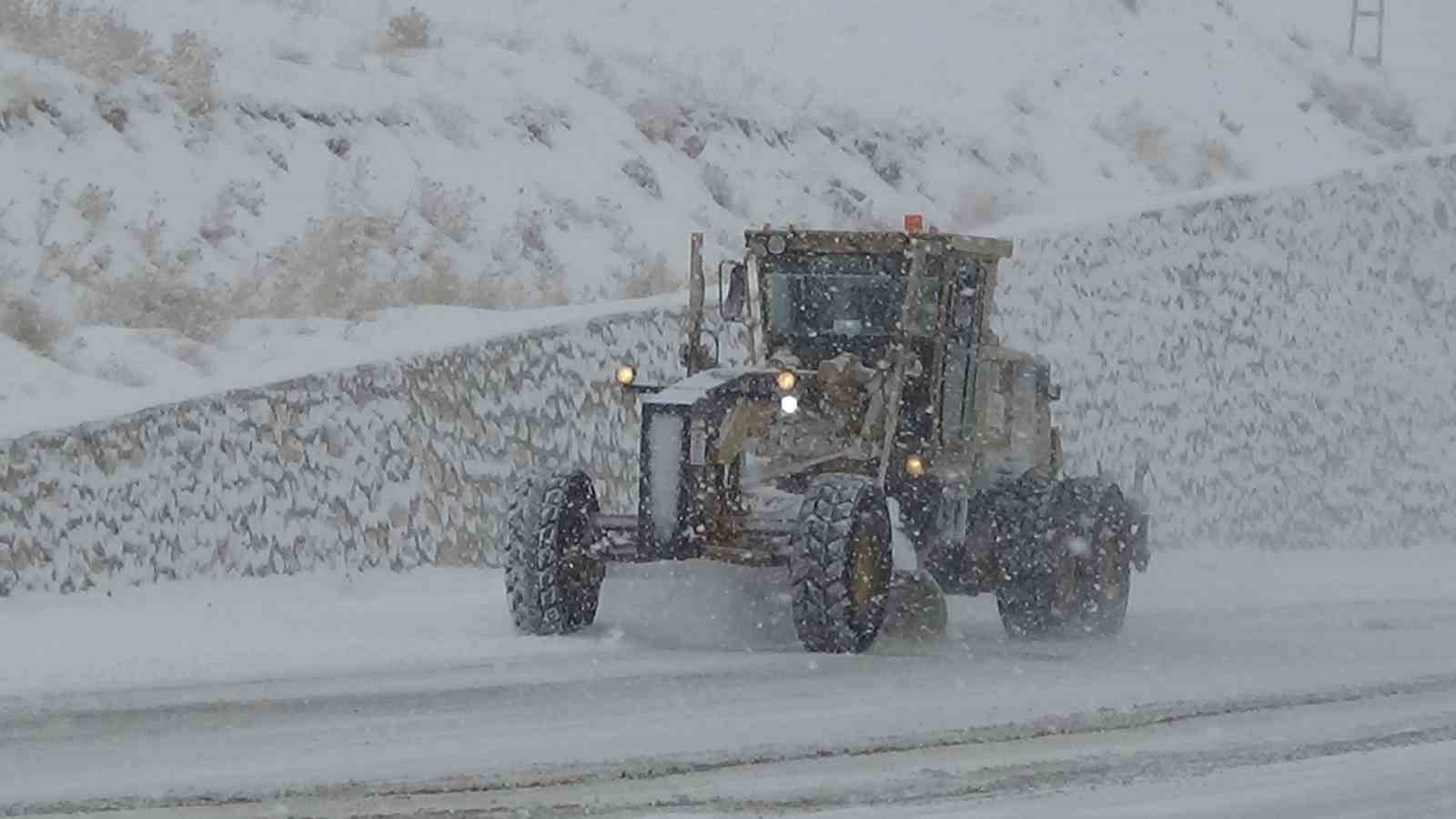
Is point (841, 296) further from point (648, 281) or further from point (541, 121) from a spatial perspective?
point (541, 121)

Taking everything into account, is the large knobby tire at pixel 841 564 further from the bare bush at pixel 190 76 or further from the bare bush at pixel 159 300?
the bare bush at pixel 190 76

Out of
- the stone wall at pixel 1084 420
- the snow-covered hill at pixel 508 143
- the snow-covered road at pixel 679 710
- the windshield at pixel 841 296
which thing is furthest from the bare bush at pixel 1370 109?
the windshield at pixel 841 296

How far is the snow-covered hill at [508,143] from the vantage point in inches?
933

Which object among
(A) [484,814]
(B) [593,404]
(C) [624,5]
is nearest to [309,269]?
(B) [593,404]

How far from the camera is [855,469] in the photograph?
55.6 feet

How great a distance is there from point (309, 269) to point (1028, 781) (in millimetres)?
14862

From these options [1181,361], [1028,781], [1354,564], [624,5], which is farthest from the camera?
[624,5]

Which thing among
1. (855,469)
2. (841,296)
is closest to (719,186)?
(841,296)

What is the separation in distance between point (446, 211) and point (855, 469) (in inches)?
450

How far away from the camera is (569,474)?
55.6 ft

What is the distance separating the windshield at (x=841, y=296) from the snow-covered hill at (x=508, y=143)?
4.30 meters

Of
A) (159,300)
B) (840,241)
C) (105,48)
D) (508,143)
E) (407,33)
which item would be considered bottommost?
(159,300)

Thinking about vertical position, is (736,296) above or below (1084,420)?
above

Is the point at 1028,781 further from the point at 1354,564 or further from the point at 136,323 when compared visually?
the point at 1354,564
